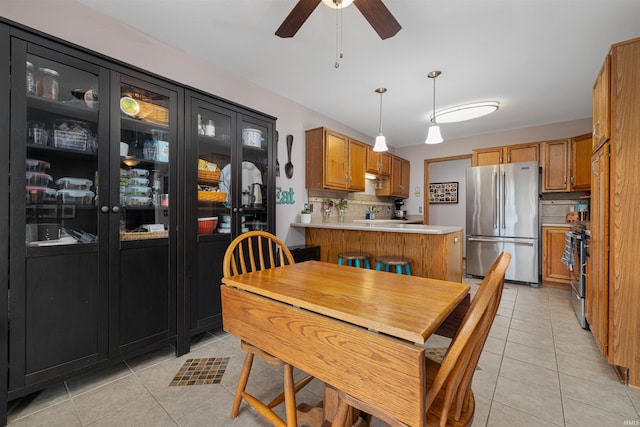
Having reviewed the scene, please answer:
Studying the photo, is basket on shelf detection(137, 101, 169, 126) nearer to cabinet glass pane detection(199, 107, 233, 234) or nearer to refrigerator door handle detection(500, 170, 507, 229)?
cabinet glass pane detection(199, 107, 233, 234)

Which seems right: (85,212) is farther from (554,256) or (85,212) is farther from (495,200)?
(554,256)

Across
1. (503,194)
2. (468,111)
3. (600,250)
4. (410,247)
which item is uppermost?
(468,111)

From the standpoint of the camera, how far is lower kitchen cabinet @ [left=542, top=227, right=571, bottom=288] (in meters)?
3.65

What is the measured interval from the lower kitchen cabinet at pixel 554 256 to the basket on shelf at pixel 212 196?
4347mm

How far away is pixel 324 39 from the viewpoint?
2.17 metres

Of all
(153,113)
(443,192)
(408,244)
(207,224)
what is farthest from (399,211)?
(153,113)

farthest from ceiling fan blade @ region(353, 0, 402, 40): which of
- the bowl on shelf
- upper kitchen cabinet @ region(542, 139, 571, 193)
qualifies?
upper kitchen cabinet @ region(542, 139, 571, 193)

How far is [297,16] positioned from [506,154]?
4146mm

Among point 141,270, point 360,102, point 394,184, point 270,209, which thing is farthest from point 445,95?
point 141,270

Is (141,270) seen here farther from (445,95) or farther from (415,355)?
(445,95)

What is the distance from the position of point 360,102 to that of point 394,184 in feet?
6.68

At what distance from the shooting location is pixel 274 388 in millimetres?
1603

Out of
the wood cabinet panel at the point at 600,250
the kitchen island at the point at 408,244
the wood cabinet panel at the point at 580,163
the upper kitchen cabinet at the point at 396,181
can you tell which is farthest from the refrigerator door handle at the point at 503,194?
the wood cabinet panel at the point at 600,250

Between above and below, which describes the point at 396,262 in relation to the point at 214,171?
below
